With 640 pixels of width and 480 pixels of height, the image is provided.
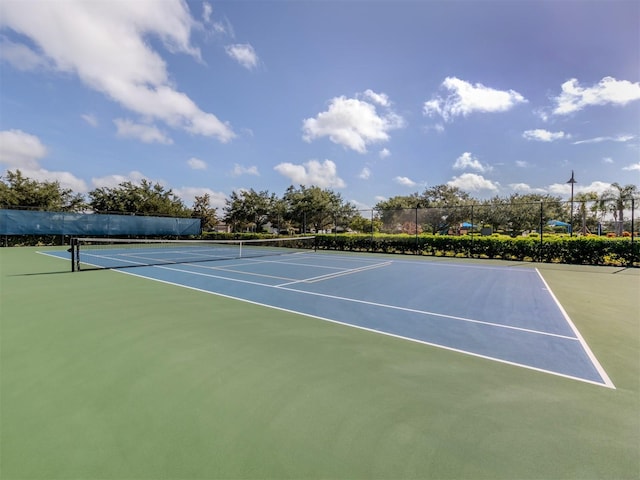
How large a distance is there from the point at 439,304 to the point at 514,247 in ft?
37.3

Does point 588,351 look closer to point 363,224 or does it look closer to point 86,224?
point 363,224

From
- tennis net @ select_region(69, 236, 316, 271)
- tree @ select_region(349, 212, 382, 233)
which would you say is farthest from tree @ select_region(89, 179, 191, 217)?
tree @ select_region(349, 212, 382, 233)

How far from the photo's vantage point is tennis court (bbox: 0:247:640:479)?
1.88 m

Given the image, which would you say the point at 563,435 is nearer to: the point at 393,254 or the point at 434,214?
the point at 393,254

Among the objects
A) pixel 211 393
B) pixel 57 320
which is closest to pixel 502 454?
pixel 211 393

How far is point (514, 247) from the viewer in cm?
1472

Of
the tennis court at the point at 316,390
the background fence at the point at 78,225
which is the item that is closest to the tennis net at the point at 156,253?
the background fence at the point at 78,225

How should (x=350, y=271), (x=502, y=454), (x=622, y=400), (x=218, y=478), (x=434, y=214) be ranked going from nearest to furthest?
1. (x=218, y=478)
2. (x=502, y=454)
3. (x=622, y=400)
4. (x=350, y=271)
5. (x=434, y=214)

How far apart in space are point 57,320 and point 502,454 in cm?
571

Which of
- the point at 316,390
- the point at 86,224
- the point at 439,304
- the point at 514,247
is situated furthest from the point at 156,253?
the point at 514,247

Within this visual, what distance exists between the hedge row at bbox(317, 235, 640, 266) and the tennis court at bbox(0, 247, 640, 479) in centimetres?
923

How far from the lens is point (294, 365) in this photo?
3158 mm

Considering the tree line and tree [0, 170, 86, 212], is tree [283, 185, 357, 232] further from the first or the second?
tree [0, 170, 86, 212]

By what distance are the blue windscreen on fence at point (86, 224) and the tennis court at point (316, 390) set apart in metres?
20.4
